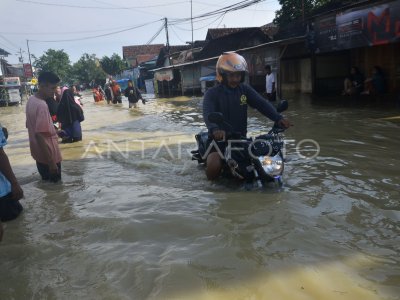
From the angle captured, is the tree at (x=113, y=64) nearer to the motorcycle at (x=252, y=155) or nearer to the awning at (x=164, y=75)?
the awning at (x=164, y=75)

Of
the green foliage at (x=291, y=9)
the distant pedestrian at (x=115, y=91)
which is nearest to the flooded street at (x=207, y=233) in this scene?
the distant pedestrian at (x=115, y=91)

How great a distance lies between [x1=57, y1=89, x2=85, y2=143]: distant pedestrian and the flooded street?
2578 millimetres

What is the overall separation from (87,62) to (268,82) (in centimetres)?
7234

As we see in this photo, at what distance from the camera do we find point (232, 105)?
493 centimetres

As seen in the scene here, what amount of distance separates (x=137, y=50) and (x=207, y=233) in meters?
68.4

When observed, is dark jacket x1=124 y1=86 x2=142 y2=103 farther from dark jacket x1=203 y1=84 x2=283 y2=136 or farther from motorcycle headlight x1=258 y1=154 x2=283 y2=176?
motorcycle headlight x1=258 y1=154 x2=283 y2=176

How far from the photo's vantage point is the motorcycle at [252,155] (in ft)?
14.4

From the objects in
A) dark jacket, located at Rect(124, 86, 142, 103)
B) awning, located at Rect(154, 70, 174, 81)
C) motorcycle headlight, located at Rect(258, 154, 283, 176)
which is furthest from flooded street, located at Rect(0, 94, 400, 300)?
awning, located at Rect(154, 70, 174, 81)

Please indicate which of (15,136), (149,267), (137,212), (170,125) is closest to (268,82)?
Answer: (170,125)

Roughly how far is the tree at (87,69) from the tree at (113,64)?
7.33 meters

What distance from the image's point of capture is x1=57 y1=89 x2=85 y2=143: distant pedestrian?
9.08 metres

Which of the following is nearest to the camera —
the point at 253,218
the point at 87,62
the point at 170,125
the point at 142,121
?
the point at 253,218

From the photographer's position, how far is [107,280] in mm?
2910

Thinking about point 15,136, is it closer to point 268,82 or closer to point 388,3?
point 268,82
